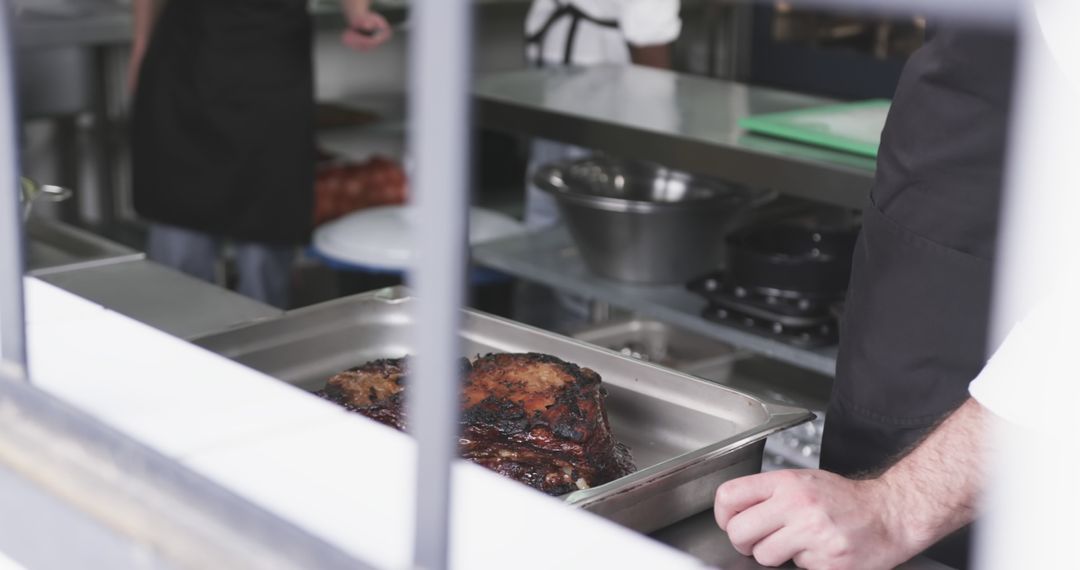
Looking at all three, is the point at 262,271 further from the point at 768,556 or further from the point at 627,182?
the point at 768,556

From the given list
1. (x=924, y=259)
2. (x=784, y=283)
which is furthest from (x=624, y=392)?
(x=784, y=283)

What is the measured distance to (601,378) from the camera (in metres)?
1.31

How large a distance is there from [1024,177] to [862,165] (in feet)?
5.98

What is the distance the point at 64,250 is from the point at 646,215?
1100mm

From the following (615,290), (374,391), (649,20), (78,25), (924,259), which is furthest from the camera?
(78,25)

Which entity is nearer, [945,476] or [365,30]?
[945,476]

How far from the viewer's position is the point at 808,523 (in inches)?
39.3

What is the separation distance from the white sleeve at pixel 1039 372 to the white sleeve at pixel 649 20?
253cm

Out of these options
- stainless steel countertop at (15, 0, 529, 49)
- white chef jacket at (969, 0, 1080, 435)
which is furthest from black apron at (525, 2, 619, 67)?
white chef jacket at (969, 0, 1080, 435)

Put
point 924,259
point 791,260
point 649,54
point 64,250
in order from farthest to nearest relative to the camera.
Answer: point 649,54 → point 791,260 → point 64,250 → point 924,259

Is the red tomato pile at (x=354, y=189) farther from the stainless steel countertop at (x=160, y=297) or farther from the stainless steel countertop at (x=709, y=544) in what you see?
the stainless steel countertop at (x=709, y=544)

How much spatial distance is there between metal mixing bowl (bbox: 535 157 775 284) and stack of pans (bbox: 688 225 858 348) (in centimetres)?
12

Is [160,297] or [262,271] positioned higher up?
[160,297]

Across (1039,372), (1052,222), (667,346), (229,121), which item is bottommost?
(667,346)
